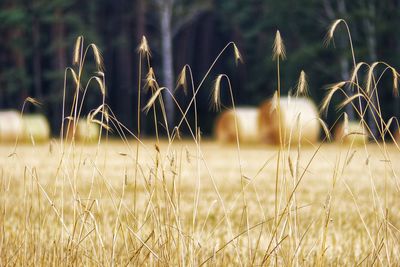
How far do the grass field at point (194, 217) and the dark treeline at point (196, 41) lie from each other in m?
11.0

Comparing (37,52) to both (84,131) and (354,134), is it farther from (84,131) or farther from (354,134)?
(354,134)

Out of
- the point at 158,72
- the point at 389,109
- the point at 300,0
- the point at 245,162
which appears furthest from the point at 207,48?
the point at 245,162

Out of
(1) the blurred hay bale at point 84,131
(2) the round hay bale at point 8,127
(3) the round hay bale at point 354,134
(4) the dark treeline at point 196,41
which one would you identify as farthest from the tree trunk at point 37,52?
(3) the round hay bale at point 354,134

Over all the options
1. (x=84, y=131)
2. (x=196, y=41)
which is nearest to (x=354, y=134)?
(x=84, y=131)

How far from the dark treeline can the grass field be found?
36.0ft

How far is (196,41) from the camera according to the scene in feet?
85.9

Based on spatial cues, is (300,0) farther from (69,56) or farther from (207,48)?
(69,56)

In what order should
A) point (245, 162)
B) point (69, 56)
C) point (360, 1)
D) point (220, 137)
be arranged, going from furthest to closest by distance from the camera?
point (69, 56), point (360, 1), point (220, 137), point (245, 162)

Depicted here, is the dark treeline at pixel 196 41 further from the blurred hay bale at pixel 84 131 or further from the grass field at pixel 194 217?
the grass field at pixel 194 217

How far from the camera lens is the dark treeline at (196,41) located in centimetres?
1744

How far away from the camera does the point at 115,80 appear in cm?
2425

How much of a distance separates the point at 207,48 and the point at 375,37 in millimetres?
9088

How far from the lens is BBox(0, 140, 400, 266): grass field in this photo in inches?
75.7

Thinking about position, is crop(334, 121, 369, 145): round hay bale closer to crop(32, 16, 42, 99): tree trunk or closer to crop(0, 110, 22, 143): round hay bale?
crop(0, 110, 22, 143): round hay bale
